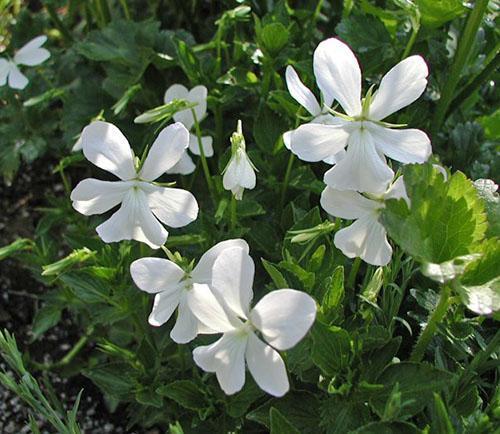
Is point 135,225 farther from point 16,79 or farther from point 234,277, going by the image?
point 16,79

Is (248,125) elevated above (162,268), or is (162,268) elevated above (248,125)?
(162,268)

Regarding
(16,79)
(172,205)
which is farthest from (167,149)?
(16,79)

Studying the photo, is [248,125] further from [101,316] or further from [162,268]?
[162,268]

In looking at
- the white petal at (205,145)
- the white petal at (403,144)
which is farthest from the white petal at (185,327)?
the white petal at (205,145)

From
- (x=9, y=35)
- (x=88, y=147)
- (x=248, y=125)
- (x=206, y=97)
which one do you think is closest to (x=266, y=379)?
(x=88, y=147)

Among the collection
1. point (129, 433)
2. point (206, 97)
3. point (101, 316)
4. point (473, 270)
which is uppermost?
point (473, 270)

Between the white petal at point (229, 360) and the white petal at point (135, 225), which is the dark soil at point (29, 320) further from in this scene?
the white petal at point (229, 360)
